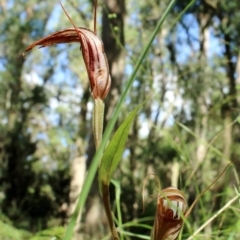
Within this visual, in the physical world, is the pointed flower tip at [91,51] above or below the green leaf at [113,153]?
above

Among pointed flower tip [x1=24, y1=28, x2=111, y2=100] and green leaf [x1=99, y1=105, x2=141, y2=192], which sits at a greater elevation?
pointed flower tip [x1=24, y1=28, x2=111, y2=100]

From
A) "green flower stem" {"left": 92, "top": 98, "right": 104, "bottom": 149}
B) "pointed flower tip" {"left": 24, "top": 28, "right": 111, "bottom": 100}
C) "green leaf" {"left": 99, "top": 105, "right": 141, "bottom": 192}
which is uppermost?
"pointed flower tip" {"left": 24, "top": 28, "right": 111, "bottom": 100}

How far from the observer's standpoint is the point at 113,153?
1.25 feet

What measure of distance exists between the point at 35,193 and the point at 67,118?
19.2 feet

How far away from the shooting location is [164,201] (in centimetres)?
40

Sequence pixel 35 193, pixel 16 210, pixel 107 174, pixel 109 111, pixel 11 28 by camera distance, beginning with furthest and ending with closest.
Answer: pixel 11 28 → pixel 35 193 → pixel 16 210 → pixel 109 111 → pixel 107 174

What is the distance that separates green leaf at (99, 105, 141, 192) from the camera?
37 centimetres

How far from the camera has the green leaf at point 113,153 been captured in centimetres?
37

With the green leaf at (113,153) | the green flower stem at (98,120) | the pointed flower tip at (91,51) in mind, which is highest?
the pointed flower tip at (91,51)

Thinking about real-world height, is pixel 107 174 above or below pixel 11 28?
below

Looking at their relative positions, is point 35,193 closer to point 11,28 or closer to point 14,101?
point 14,101

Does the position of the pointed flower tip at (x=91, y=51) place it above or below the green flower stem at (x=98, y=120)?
above

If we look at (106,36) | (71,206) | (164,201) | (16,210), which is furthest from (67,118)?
(164,201)

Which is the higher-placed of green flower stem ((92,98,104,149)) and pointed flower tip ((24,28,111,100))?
pointed flower tip ((24,28,111,100))
